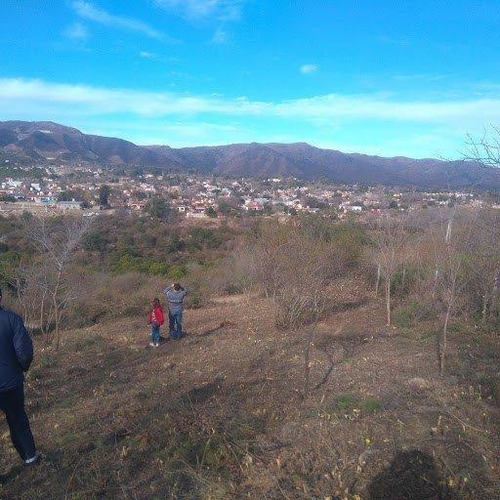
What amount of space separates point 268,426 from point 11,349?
2348 mm

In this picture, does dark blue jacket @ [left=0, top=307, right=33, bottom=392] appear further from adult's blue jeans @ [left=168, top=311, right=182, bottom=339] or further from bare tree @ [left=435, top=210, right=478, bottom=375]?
bare tree @ [left=435, top=210, right=478, bottom=375]

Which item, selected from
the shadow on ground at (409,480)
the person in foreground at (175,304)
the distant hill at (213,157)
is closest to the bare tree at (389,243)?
the person in foreground at (175,304)

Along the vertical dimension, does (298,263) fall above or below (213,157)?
below

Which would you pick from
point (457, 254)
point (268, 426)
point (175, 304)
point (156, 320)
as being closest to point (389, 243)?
point (457, 254)

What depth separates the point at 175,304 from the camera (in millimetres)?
8609

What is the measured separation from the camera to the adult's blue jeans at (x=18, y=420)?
3.57 meters

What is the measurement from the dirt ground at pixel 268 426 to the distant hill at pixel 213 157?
4559 centimetres

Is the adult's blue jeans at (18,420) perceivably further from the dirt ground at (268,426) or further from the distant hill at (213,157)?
the distant hill at (213,157)

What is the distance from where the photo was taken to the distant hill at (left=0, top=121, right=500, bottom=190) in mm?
60906

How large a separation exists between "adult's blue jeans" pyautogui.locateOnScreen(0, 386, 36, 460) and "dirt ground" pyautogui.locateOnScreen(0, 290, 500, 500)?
0.58ft

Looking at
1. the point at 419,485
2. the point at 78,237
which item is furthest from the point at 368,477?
the point at 78,237

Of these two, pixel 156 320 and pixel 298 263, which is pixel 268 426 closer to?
pixel 156 320

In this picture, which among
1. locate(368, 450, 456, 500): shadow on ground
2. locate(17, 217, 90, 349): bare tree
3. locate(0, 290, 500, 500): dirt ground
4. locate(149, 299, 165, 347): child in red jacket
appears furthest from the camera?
locate(149, 299, 165, 347): child in red jacket

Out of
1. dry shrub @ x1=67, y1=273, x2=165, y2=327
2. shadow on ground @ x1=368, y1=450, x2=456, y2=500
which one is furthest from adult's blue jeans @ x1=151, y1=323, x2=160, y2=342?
shadow on ground @ x1=368, y1=450, x2=456, y2=500
